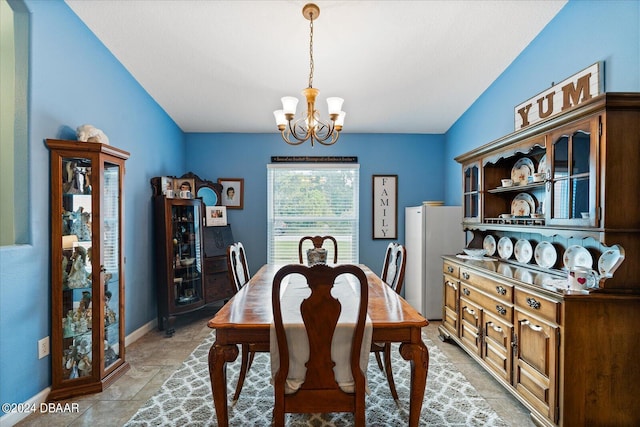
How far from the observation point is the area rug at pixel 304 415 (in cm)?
197

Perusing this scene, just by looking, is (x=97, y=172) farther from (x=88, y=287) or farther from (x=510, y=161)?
(x=510, y=161)

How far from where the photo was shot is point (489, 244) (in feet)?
10.6

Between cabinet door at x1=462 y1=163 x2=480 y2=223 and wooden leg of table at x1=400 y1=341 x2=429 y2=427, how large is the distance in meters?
1.93

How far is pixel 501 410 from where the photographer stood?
2.10m

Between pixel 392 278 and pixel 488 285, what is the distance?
0.73 meters

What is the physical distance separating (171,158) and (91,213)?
6.64ft

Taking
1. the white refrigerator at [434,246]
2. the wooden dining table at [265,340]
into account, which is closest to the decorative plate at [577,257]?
the wooden dining table at [265,340]

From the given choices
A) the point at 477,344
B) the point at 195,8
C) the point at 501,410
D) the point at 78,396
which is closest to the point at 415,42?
the point at 195,8

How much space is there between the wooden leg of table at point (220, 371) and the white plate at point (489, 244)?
8.83 ft

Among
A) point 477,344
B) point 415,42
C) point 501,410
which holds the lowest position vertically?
point 501,410

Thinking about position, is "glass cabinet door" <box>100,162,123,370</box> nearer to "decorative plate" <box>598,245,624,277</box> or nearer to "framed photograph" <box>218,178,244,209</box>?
"framed photograph" <box>218,178,244,209</box>

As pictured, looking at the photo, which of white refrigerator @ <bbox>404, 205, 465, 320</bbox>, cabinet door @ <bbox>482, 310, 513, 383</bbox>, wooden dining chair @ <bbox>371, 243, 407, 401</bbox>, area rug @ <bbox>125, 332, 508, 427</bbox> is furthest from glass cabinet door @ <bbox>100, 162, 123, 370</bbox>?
white refrigerator @ <bbox>404, 205, 465, 320</bbox>

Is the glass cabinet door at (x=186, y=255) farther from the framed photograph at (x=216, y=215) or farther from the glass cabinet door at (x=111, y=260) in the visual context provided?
the glass cabinet door at (x=111, y=260)

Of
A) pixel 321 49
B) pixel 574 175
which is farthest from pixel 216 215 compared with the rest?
pixel 574 175
